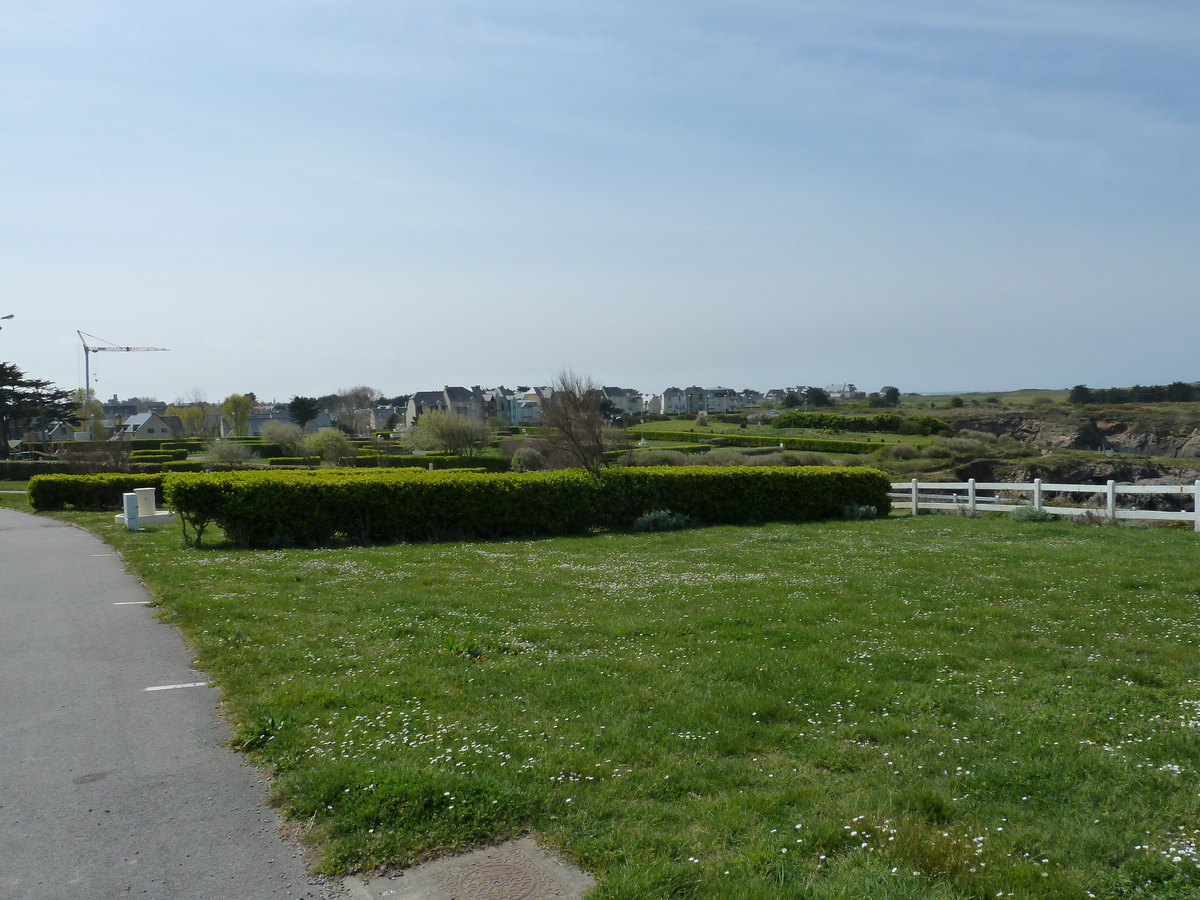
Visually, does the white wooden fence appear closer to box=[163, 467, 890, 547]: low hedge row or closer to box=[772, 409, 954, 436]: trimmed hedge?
box=[163, 467, 890, 547]: low hedge row

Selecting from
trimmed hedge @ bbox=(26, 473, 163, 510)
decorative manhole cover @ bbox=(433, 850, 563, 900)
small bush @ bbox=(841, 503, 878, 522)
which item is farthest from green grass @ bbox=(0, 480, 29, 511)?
decorative manhole cover @ bbox=(433, 850, 563, 900)

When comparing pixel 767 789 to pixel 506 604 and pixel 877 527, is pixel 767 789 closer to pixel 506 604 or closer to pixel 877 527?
pixel 506 604

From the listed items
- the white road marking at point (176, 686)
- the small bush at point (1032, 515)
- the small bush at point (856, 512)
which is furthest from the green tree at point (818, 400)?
the white road marking at point (176, 686)

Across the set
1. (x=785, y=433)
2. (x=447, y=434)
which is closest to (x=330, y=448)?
(x=447, y=434)

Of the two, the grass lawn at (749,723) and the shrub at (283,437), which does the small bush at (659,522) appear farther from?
the shrub at (283,437)

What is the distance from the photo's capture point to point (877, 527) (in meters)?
17.5

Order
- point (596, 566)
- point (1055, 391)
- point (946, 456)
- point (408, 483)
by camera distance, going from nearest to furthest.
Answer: point (596, 566) < point (408, 483) < point (946, 456) < point (1055, 391)

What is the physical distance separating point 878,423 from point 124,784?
73318mm

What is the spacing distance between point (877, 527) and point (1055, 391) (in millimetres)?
128135

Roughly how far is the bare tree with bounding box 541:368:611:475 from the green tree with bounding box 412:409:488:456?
27.1 metres

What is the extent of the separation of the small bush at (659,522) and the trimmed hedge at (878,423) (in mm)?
54752

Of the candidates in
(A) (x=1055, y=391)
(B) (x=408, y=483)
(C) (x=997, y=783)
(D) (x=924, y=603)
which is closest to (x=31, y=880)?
(C) (x=997, y=783)

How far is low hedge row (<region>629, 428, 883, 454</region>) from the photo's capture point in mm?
55000

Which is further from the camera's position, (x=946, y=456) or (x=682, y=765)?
(x=946, y=456)
